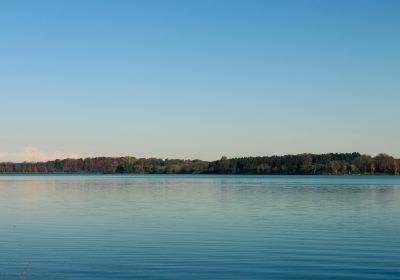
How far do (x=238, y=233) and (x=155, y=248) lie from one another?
7.14 meters

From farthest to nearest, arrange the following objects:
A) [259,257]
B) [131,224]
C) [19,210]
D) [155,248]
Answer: [19,210] < [131,224] < [155,248] < [259,257]

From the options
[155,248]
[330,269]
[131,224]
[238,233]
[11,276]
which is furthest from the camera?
[131,224]

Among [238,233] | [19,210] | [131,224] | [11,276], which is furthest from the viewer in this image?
[19,210]

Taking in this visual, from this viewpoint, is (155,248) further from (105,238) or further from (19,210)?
(19,210)

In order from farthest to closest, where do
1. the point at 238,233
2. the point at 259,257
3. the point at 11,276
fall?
the point at 238,233 < the point at 259,257 < the point at 11,276

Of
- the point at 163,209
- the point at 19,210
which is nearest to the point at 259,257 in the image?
the point at 163,209

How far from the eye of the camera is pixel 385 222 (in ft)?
126

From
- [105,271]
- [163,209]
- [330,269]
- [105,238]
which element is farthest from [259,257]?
[163,209]

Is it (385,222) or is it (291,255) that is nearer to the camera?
(291,255)

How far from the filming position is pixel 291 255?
25.5 meters

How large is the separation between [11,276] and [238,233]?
1509 cm

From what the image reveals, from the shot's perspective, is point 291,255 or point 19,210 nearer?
point 291,255

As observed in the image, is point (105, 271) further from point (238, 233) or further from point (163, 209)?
point (163, 209)

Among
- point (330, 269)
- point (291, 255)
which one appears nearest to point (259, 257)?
point (291, 255)
